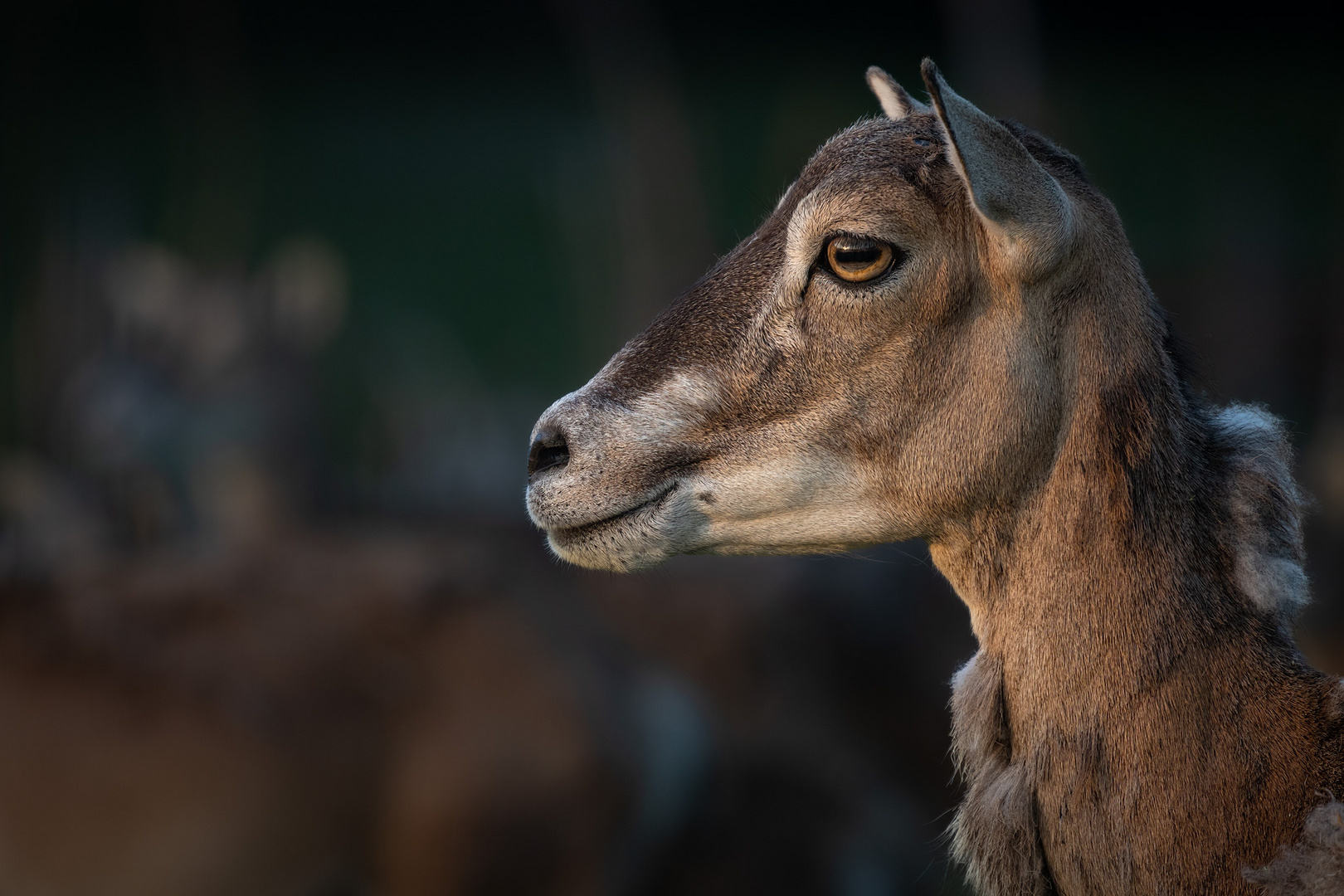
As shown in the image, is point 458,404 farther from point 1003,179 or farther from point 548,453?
point 1003,179

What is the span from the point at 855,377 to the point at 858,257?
0.77 feet

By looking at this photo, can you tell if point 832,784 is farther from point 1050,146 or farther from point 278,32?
point 278,32

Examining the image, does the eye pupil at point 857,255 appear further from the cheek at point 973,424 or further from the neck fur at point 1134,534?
the neck fur at point 1134,534

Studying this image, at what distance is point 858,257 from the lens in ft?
7.30

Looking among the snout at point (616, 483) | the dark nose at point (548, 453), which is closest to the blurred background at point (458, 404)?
the snout at point (616, 483)

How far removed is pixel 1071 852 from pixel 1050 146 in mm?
1407

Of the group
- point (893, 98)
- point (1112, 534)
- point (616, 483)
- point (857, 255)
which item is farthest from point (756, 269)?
point (1112, 534)

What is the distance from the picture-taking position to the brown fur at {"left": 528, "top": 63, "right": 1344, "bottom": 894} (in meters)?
2.06

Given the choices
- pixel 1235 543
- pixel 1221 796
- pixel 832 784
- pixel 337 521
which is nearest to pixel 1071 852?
pixel 1221 796

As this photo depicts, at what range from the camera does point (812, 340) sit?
2.26m

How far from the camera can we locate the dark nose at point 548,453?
237cm

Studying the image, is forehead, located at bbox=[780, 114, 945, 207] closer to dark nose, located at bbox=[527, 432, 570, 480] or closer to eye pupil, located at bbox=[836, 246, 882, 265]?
eye pupil, located at bbox=[836, 246, 882, 265]

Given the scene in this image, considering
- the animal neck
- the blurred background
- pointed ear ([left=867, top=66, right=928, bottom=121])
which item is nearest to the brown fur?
the animal neck

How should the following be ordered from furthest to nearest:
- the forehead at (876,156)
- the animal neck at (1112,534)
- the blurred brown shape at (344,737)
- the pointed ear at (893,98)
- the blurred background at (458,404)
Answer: the blurred background at (458,404) < the blurred brown shape at (344,737) < the pointed ear at (893,98) < the forehead at (876,156) < the animal neck at (1112,534)
